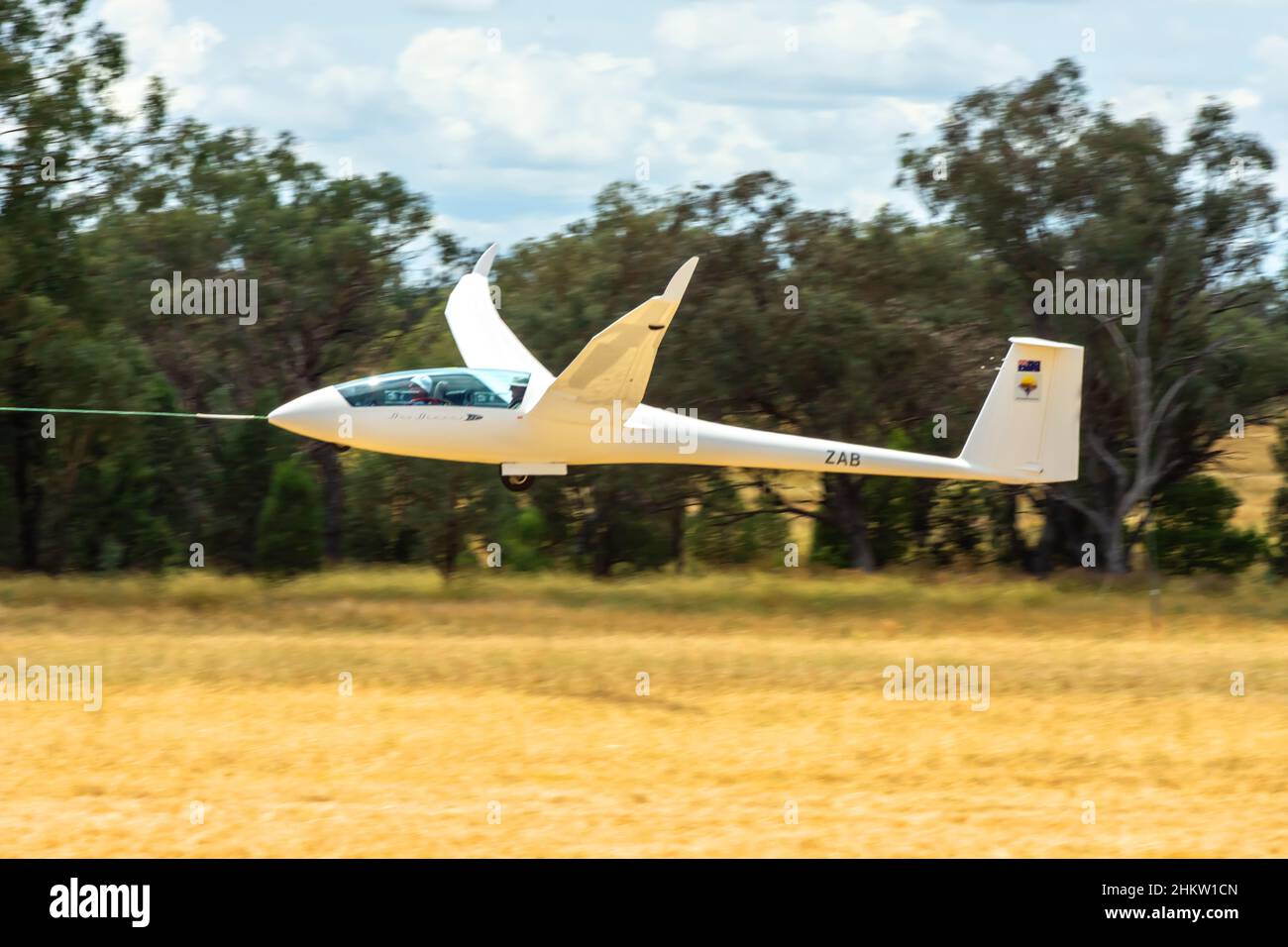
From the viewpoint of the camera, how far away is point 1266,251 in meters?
32.0

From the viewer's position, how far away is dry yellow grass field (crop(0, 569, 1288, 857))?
11.6 meters

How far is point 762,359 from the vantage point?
108 ft

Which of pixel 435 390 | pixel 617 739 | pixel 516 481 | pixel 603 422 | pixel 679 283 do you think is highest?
pixel 679 283

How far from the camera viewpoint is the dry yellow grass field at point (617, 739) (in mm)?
11555

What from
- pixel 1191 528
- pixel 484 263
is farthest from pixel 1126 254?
pixel 484 263

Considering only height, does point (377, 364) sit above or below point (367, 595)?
above

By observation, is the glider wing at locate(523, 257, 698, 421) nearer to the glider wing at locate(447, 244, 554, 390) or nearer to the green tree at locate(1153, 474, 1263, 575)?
the glider wing at locate(447, 244, 554, 390)

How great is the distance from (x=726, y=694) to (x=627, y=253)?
17.8 m

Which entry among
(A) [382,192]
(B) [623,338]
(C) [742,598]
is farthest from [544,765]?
(A) [382,192]

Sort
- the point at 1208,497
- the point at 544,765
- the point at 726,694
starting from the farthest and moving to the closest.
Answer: the point at 1208,497 < the point at 726,694 < the point at 544,765

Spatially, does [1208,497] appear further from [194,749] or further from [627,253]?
[194,749]

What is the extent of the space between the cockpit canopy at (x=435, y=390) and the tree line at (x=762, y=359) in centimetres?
1044

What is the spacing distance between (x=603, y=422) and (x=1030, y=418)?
22.8ft

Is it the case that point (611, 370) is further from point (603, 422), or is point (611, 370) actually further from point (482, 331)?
point (482, 331)
